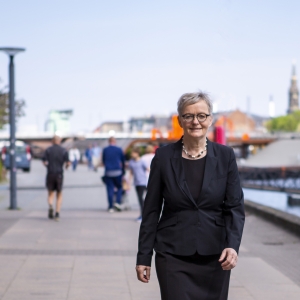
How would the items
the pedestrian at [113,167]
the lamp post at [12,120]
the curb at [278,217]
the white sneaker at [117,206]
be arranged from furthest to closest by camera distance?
the lamp post at [12,120] < the white sneaker at [117,206] < the pedestrian at [113,167] < the curb at [278,217]

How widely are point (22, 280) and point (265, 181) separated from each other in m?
35.8

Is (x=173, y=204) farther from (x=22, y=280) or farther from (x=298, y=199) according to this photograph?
(x=298, y=199)

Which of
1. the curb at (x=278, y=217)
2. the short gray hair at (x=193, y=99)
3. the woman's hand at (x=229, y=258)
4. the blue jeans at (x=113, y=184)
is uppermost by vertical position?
the short gray hair at (x=193, y=99)

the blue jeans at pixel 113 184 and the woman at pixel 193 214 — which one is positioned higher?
the woman at pixel 193 214

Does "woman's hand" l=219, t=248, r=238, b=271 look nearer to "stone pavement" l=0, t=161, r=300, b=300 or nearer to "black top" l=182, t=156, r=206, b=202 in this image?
"black top" l=182, t=156, r=206, b=202

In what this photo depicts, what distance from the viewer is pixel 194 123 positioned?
4.22 meters

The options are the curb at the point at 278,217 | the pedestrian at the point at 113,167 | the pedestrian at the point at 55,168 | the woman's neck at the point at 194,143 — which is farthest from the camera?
the pedestrian at the point at 113,167

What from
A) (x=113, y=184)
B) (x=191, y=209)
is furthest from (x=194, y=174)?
(x=113, y=184)

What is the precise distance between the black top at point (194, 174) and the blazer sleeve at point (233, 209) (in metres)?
0.16

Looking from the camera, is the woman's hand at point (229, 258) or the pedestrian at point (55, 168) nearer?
the woman's hand at point (229, 258)

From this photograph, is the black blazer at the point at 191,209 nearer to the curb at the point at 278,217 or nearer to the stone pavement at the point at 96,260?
the stone pavement at the point at 96,260

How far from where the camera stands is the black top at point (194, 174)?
419 centimetres

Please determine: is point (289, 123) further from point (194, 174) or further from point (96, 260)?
point (194, 174)

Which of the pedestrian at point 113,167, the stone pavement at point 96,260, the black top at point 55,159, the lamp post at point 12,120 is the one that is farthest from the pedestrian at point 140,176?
the lamp post at point 12,120
